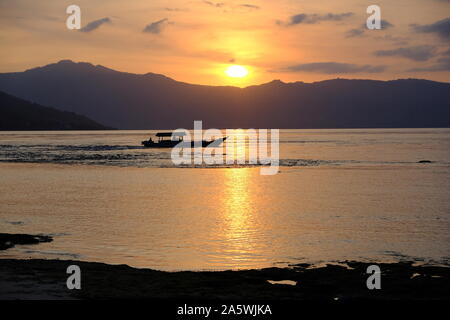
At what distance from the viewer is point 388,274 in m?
20.4

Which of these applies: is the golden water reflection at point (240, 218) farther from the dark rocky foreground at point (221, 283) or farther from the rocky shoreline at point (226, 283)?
the rocky shoreline at point (226, 283)

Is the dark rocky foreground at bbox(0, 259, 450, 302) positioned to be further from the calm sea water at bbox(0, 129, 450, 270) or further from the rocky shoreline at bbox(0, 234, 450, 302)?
the calm sea water at bbox(0, 129, 450, 270)

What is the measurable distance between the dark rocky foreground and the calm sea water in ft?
8.23

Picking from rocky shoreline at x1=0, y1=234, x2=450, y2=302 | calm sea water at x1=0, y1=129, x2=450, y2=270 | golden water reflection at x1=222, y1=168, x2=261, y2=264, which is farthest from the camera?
golden water reflection at x1=222, y1=168, x2=261, y2=264

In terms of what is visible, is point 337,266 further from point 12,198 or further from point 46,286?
point 12,198

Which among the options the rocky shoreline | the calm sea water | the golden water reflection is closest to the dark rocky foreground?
the rocky shoreline

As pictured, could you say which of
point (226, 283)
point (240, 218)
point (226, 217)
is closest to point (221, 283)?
point (226, 283)

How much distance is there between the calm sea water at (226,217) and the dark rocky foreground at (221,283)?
2.51 metres

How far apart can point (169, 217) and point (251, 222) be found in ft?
19.1

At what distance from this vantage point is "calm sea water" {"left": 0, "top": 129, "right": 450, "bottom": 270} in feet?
83.6

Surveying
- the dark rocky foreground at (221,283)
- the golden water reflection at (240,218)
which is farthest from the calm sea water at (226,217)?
the dark rocky foreground at (221,283)

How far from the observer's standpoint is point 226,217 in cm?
3784

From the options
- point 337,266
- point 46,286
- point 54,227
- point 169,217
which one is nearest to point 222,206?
point 169,217
